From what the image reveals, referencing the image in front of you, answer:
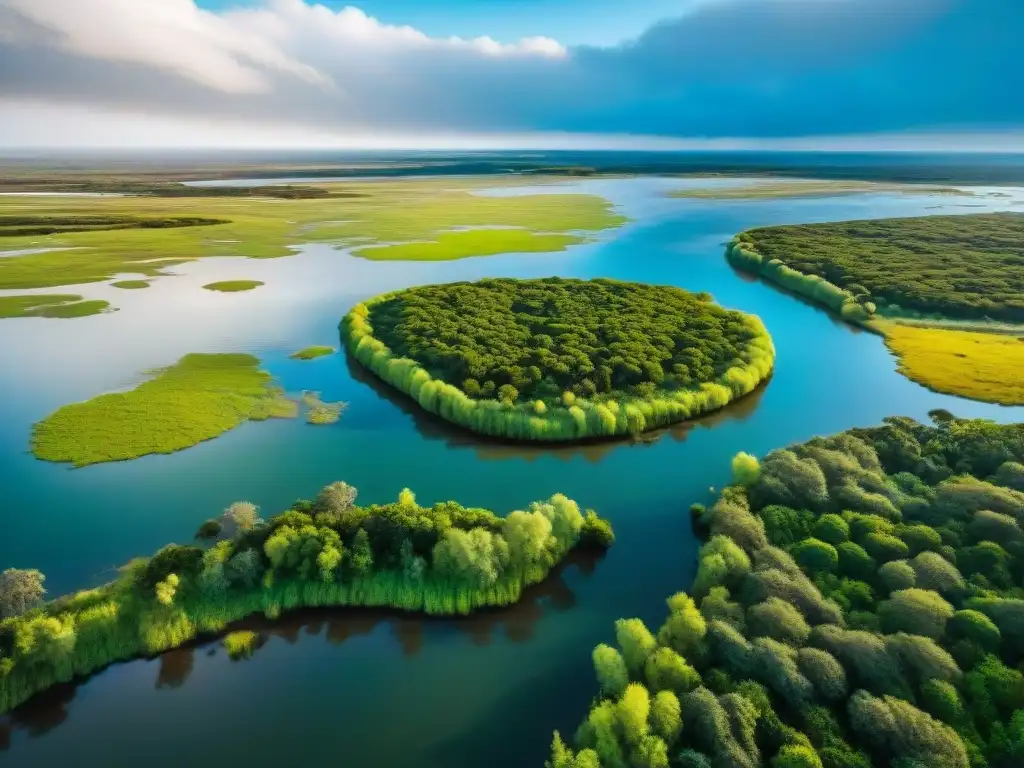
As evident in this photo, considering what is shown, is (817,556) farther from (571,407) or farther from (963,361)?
(963,361)

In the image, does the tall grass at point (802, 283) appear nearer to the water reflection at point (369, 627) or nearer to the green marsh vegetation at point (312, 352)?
the water reflection at point (369, 627)

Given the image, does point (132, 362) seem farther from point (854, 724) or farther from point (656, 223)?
point (656, 223)

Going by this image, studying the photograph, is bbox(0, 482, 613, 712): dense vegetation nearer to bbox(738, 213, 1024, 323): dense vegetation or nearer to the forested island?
the forested island

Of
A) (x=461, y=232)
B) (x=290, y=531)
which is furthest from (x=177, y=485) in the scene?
(x=461, y=232)

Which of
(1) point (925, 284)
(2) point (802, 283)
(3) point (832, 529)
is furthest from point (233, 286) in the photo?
(1) point (925, 284)

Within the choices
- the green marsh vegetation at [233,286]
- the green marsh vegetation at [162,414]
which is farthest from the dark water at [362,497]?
the green marsh vegetation at [233,286]

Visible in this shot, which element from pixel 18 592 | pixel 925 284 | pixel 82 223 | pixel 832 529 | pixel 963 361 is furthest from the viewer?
pixel 82 223
